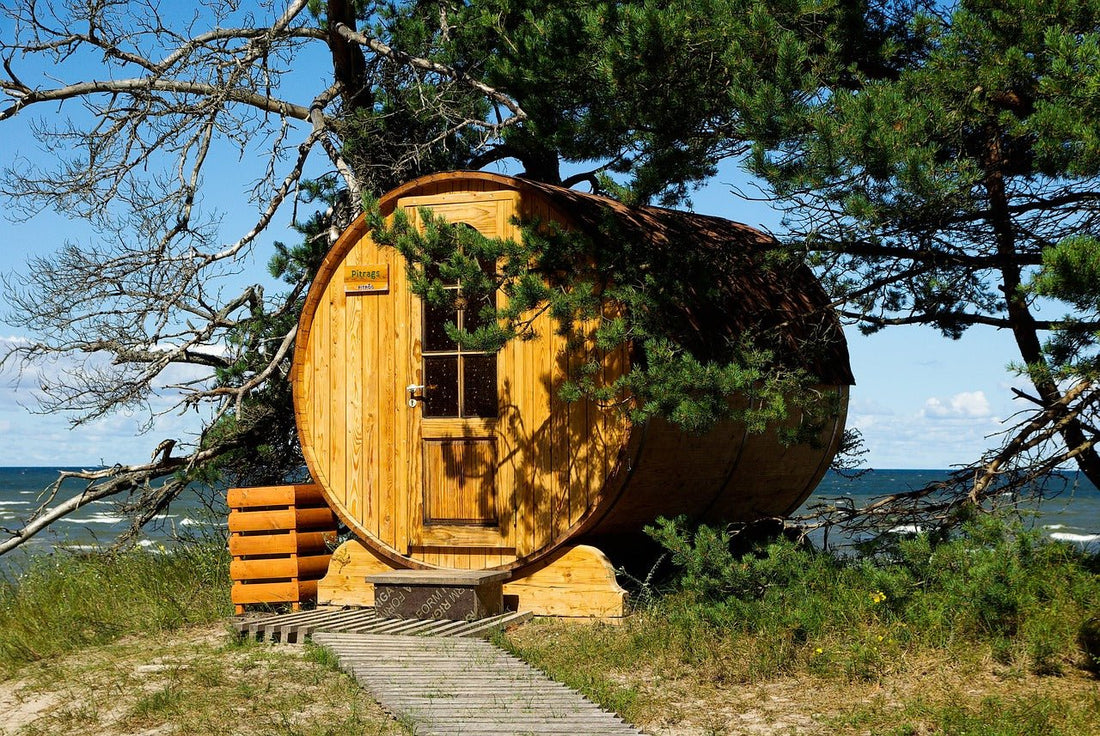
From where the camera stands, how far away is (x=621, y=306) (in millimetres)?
8344

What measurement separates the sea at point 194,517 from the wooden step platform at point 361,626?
90.9 inches

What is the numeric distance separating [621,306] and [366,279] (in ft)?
8.15

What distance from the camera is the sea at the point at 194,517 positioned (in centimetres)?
897

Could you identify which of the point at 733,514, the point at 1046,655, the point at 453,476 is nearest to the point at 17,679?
the point at 453,476

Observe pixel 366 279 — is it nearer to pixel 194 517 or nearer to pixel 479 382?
pixel 479 382

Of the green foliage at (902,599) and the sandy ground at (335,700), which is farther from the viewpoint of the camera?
the green foliage at (902,599)

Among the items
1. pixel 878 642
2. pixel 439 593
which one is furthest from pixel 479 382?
pixel 878 642

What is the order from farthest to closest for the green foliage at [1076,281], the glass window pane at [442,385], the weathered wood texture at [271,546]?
the glass window pane at [442,385]
the weathered wood texture at [271,546]
the green foliage at [1076,281]

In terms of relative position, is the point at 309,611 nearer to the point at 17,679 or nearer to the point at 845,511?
the point at 17,679

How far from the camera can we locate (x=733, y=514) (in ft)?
33.7

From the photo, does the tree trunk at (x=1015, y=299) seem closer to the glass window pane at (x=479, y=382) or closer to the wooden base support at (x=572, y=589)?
the wooden base support at (x=572, y=589)

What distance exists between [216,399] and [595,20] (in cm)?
578

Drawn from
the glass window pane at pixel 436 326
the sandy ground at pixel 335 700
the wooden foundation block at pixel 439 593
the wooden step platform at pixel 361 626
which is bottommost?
the sandy ground at pixel 335 700

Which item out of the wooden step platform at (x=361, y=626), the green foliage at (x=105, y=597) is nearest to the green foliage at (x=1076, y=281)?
the wooden step platform at (x=361, y=626)
